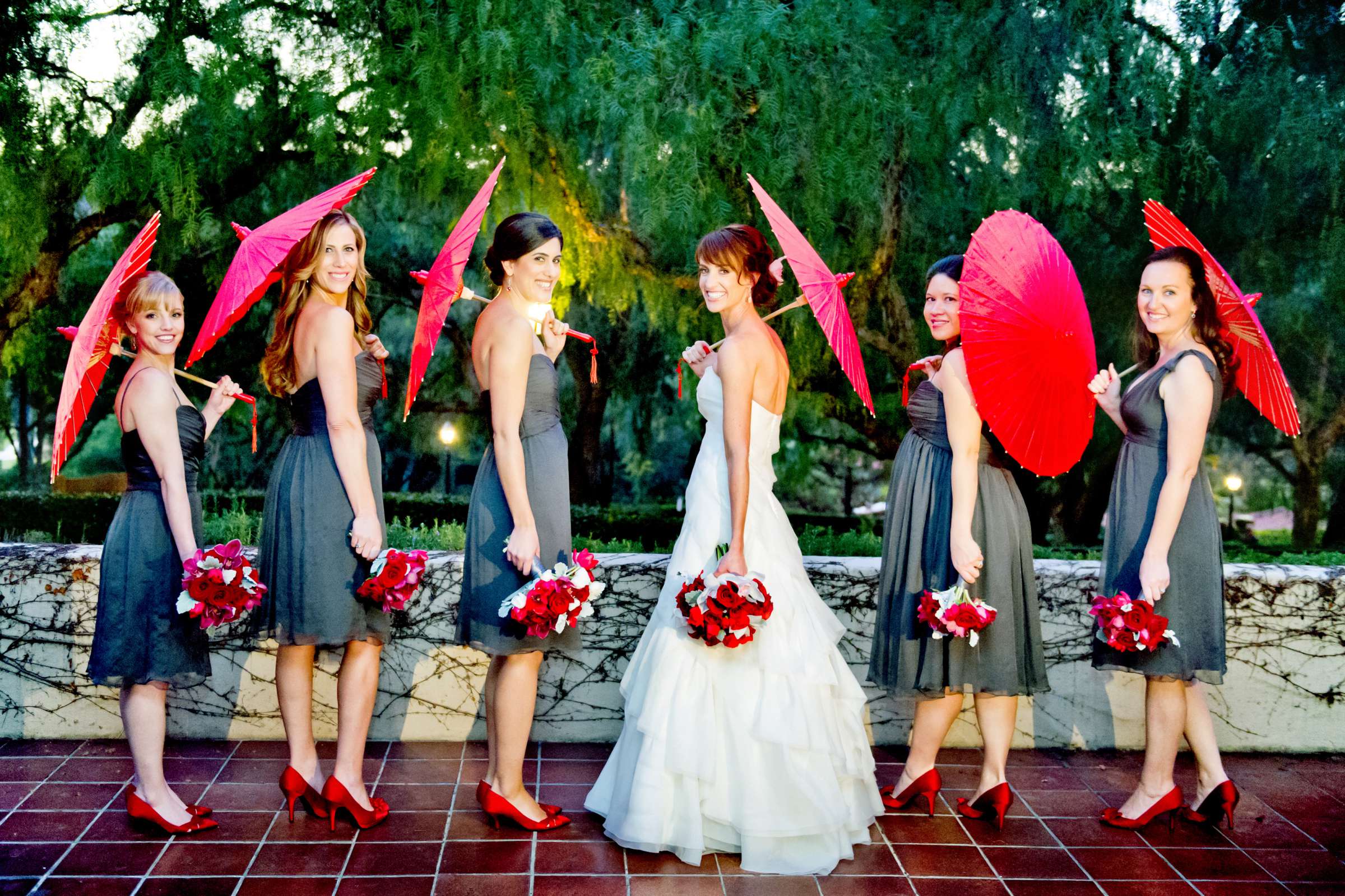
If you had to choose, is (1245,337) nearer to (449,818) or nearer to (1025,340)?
(1025,340)

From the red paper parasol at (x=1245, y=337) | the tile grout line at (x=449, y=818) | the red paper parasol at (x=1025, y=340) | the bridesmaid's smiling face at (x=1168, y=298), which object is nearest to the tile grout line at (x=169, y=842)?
the tile grout line at (x=449, y=818)

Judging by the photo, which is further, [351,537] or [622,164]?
[622,164]

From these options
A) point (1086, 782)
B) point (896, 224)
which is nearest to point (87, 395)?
point (1086, 782)

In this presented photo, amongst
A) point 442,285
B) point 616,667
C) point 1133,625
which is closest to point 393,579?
point 442,285

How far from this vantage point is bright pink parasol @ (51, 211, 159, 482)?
3.30 m

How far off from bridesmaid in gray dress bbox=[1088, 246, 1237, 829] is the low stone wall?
81cm

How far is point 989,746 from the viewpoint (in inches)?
150

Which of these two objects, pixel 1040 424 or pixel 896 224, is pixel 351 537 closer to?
pixel 1040 424

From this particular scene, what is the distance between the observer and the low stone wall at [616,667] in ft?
14.7

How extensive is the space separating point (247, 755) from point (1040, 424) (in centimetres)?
318

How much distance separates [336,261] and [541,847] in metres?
1.97

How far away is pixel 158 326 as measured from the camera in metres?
3.56

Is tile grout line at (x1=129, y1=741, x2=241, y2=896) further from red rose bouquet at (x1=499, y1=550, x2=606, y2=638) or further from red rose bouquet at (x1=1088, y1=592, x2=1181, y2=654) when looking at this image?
red rose bouquet at (x1=1088, y1=592, x2=1181, y2=654)

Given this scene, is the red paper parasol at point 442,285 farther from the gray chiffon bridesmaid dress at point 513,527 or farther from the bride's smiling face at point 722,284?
the bride's smiling face at point 722,284
